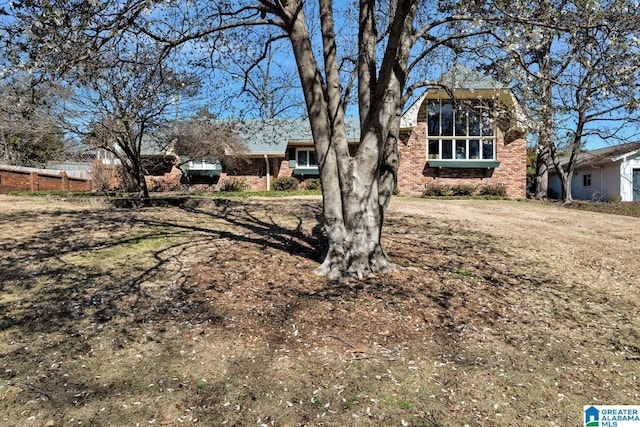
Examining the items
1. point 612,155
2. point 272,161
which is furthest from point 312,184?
point 612,155

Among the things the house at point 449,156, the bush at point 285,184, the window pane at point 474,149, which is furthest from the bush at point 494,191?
the bush at point 285,184

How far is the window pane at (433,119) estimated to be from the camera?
66.4 feet

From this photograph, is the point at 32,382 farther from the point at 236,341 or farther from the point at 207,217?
the point at 207,217

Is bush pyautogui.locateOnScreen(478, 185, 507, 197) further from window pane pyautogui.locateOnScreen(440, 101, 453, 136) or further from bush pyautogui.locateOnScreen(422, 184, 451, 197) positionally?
window pane pyautogui.locateOnScreen(440, 101, 453, 136)

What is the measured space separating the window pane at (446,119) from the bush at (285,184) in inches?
324

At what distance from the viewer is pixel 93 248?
6.10m

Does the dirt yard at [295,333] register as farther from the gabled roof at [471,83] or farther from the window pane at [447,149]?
the window pane at [447,149]

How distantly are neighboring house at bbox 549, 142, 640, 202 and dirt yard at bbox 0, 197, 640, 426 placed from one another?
19.0 metres

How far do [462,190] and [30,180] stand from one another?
2117 cm

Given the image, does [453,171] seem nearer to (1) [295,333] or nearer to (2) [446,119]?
(2) [446,119]

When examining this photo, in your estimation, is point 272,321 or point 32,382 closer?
point 32,382

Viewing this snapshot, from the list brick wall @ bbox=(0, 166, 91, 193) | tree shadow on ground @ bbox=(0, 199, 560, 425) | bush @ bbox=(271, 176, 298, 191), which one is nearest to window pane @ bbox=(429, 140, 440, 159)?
bush @ bbox=(271, 176, 298, 191)

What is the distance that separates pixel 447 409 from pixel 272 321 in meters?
1.91

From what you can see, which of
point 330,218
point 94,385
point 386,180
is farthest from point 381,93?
point 94,385
